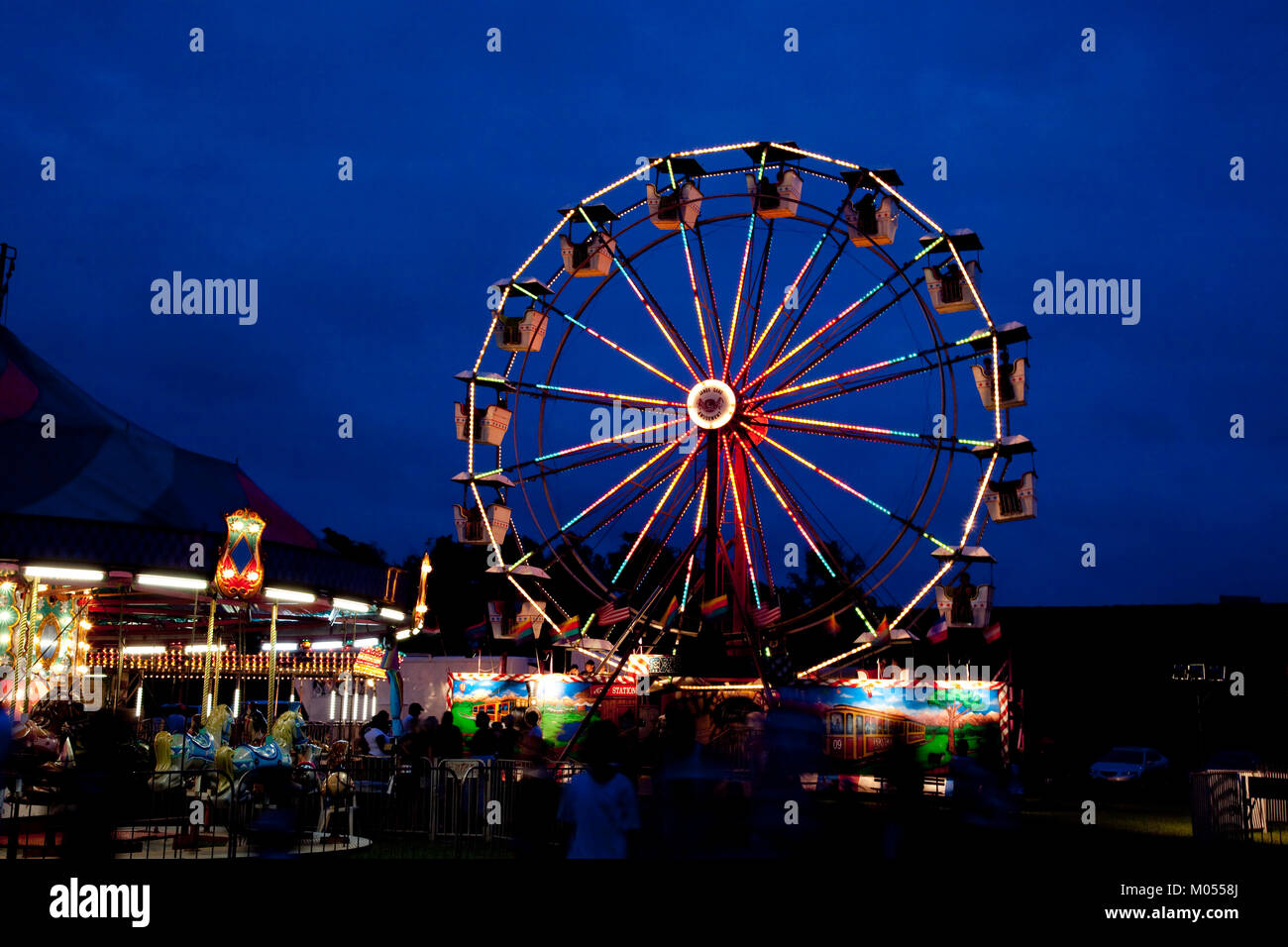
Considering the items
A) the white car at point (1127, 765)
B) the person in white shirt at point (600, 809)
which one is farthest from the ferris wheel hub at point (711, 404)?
the white car at point (1127, 765)

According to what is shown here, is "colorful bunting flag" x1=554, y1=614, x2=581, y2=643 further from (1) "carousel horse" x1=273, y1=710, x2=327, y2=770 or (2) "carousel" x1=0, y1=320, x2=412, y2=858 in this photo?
(1) "carousel horse" x1=273, y1=710, x2=327, y2=770

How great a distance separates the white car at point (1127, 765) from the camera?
87.4ft

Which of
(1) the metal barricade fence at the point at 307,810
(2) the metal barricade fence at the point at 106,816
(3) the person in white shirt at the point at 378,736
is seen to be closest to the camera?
(2) the metal barricade fence at the point at 106,816

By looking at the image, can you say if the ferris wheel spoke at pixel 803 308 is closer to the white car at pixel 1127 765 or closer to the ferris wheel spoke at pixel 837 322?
the ferris wheel spoke at pixel 837 322

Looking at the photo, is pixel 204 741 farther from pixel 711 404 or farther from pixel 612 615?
pixel 711 404

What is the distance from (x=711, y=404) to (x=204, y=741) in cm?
947

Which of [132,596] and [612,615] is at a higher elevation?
[132,596]

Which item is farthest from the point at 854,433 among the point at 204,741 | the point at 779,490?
the point at 204,741

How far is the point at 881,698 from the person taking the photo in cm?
1894

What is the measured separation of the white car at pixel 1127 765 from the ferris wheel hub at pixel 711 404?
13563mm

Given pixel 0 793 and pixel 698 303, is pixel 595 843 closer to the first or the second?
pixel 0 793

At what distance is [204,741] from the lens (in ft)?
45.1

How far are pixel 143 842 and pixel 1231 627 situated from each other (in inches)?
1036
